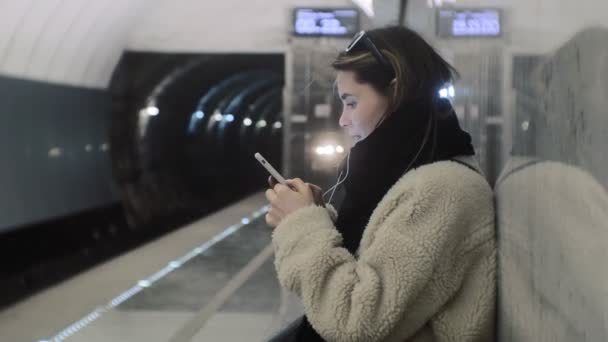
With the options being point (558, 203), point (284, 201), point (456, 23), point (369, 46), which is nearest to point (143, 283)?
point (456, 23)

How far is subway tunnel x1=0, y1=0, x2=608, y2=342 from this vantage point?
1.10m

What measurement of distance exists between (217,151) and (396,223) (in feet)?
80.6

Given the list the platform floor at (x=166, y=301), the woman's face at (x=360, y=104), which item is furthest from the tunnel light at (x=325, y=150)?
the woman's face at (x=360, y=104)

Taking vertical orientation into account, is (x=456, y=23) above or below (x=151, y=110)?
above

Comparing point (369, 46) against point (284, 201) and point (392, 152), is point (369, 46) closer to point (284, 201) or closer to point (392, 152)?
point (392, 152)

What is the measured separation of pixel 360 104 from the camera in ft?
5.72

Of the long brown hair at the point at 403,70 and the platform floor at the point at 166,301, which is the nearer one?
the long brown hair at the point at 403,70

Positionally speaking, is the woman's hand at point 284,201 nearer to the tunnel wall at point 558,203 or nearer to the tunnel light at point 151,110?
the tunnel wall at point 558,203

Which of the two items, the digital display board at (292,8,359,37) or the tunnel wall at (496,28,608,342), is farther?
the digital display board at (292,8,359,37)

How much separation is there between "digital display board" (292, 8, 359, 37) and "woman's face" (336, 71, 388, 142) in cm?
1135

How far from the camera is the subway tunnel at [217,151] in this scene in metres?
1.10

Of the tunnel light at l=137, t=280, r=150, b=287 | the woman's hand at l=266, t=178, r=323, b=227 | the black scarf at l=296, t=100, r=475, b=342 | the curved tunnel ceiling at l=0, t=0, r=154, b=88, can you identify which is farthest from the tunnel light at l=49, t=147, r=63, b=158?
the black scarf at l=296, t=100, r=475, b=342

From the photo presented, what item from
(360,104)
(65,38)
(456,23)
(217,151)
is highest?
(65,38)

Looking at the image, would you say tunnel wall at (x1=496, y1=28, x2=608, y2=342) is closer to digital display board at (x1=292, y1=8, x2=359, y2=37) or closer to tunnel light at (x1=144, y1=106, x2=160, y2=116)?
digital display board at (x1=292, y1=8, x2=359, y2=37)
